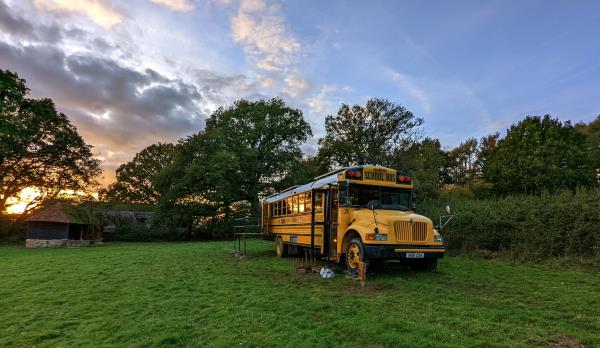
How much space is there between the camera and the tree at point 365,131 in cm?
3537

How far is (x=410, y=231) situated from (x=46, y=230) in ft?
108

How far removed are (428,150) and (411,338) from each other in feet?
104

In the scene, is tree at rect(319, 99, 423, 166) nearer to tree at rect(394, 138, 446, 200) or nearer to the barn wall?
tree at rect(394, 138, 446, 200)

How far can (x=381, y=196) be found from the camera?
10953 mm

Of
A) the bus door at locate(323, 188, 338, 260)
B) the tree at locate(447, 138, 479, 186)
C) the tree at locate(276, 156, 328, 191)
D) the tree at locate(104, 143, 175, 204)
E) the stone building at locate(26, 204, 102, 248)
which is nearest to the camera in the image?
the bus door at locate(323, 188, 338, 260)

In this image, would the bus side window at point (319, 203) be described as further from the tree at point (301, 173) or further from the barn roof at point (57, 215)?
the barn roof at point (57, 215)

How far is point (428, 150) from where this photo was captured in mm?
34312

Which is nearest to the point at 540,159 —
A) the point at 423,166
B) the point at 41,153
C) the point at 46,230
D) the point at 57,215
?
the point at 423,166

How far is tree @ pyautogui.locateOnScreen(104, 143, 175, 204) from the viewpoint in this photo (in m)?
54.2

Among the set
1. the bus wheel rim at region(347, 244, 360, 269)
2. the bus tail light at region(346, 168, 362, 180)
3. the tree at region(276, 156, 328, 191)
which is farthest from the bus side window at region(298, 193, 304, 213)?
the tree at region(276, 156, 328, 191)

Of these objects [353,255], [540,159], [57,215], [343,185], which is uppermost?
[540,159]

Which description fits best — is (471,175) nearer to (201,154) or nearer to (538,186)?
(538,186)

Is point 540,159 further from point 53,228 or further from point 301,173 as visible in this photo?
point 53,228

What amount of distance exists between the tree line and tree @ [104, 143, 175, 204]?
50.2 ft
